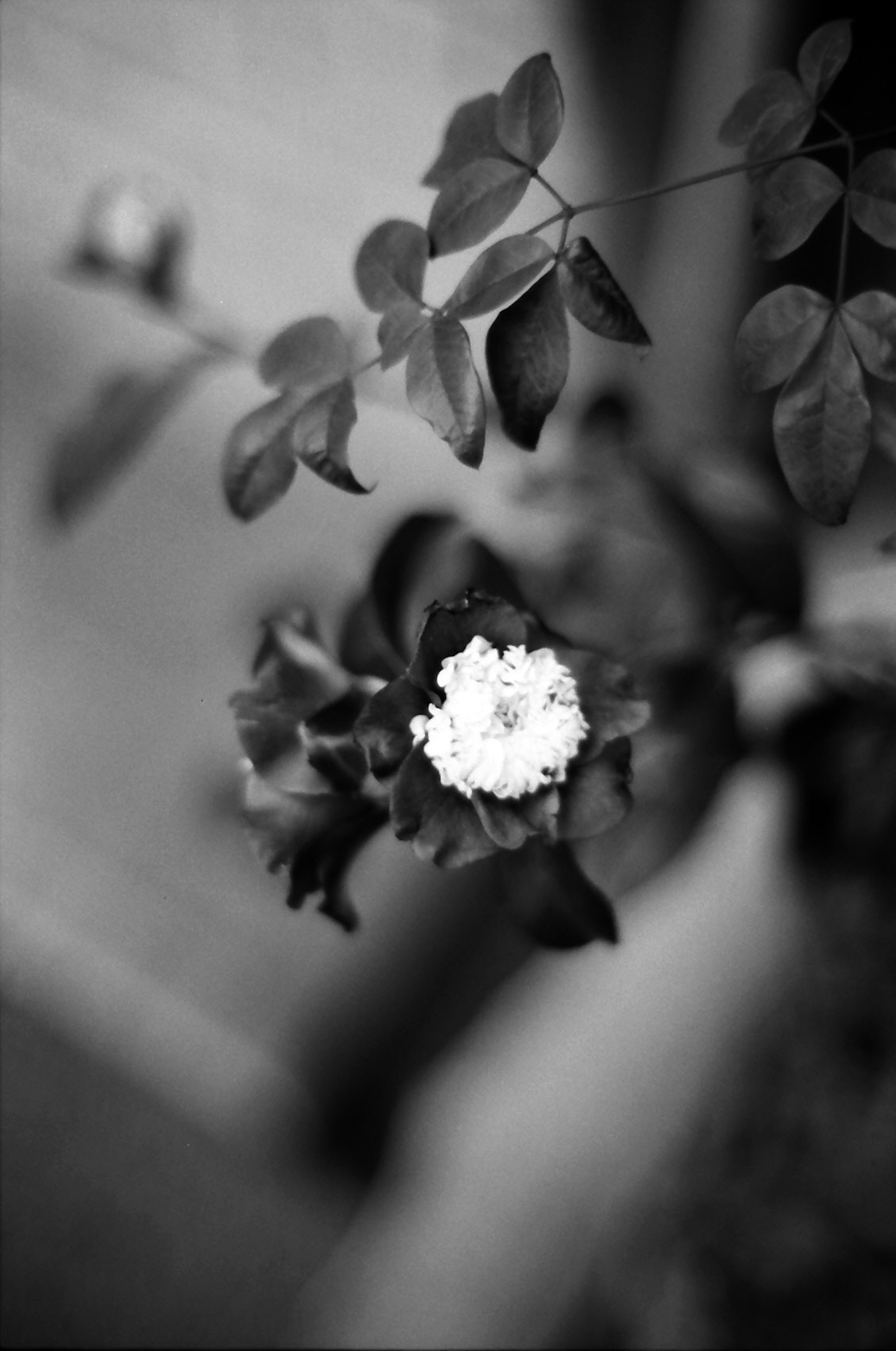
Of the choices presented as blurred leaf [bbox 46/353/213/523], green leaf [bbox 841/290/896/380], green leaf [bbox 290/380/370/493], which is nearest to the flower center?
green leaf [bbox 290/380/370/493]

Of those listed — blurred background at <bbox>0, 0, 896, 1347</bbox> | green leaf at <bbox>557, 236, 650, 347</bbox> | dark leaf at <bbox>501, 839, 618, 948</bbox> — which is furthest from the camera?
blurred background at <bbox>0, 0, 896, 1347</bbox>

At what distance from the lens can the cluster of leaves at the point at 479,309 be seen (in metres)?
0.44

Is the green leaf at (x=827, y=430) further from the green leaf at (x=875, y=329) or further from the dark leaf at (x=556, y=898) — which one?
the dark leaf at (x=556, y=898)

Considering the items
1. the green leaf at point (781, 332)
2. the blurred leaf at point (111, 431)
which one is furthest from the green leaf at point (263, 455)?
the blurred leaf at point (111, 431)

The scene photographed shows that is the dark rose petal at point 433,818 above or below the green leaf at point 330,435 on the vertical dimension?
below

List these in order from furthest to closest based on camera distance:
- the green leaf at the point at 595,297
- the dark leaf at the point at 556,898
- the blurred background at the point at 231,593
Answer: the blurred background at the point at 231,593
the dark leaf at the point at 556,898
the green leaf at the point at 595,297

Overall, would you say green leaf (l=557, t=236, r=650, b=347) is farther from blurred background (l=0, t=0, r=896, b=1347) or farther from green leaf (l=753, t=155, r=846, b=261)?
blurred background (l=0, t=0, r=896, b=1347)

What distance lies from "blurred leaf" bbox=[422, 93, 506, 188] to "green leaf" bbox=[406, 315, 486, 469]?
0.11 m

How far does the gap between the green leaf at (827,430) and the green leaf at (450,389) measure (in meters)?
0.14

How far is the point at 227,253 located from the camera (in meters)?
0.93

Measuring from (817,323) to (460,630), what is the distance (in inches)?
8.9

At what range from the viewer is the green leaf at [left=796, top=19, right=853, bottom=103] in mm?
462

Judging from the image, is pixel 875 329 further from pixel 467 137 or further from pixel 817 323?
pixel 467 137

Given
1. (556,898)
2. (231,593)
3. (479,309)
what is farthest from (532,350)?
(231,593)
